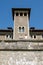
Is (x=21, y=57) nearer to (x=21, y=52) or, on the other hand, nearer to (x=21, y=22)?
(x=21, y=52)

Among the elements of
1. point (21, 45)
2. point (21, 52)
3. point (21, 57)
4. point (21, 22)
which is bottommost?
point (21, 57)

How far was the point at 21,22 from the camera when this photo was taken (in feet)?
190

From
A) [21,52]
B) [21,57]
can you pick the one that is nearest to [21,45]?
[21,52]

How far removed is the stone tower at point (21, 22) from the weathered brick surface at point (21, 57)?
41060mm

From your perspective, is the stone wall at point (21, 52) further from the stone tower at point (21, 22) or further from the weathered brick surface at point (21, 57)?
the stone tower at point (21, 22)

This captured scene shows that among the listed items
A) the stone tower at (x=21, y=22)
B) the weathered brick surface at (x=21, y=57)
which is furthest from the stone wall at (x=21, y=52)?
the stone tower at (x=21, y=22)

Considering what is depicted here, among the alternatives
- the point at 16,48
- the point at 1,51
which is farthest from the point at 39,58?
the point at 1,51

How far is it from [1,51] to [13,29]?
42.9 m

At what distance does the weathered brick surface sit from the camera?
15.3 metres

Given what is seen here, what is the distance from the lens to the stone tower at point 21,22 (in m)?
57.2

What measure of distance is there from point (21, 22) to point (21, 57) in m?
42.8

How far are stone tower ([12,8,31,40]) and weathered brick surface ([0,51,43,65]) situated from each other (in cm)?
4106

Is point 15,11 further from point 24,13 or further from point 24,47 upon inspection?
point 24,47

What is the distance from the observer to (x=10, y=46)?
1579 cm
